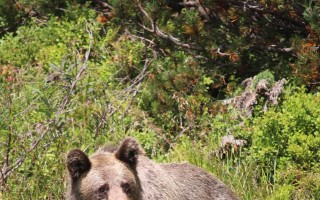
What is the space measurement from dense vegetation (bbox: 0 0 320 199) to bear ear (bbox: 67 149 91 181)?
4.80 feet

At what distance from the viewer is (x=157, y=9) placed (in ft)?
36.0

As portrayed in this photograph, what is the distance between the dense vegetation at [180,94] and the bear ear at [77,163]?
1462 millimetres

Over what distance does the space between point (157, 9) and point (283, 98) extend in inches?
82.8

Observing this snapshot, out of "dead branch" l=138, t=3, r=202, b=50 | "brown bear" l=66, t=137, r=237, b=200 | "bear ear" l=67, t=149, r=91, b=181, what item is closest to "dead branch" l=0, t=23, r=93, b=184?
"brown bear" l=66, t=137, r=237, b=200

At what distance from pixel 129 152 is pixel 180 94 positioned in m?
3.60

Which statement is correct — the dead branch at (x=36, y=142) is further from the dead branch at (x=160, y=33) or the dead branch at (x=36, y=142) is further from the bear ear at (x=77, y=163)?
the dead branch at (x=160, y=33)

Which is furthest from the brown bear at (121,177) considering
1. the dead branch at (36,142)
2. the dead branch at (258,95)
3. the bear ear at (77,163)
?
the dead branch at (258,95)

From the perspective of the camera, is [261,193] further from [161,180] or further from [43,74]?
[43,74]

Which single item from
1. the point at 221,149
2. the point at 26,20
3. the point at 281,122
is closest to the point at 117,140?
the point at 221,149

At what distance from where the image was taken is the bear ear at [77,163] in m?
6.85

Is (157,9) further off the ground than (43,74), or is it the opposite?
(157,9)

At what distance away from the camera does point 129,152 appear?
7.05m

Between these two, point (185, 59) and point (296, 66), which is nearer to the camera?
point (296, 66)

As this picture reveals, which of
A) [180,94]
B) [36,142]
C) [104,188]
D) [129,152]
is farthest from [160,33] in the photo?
[104,188]
